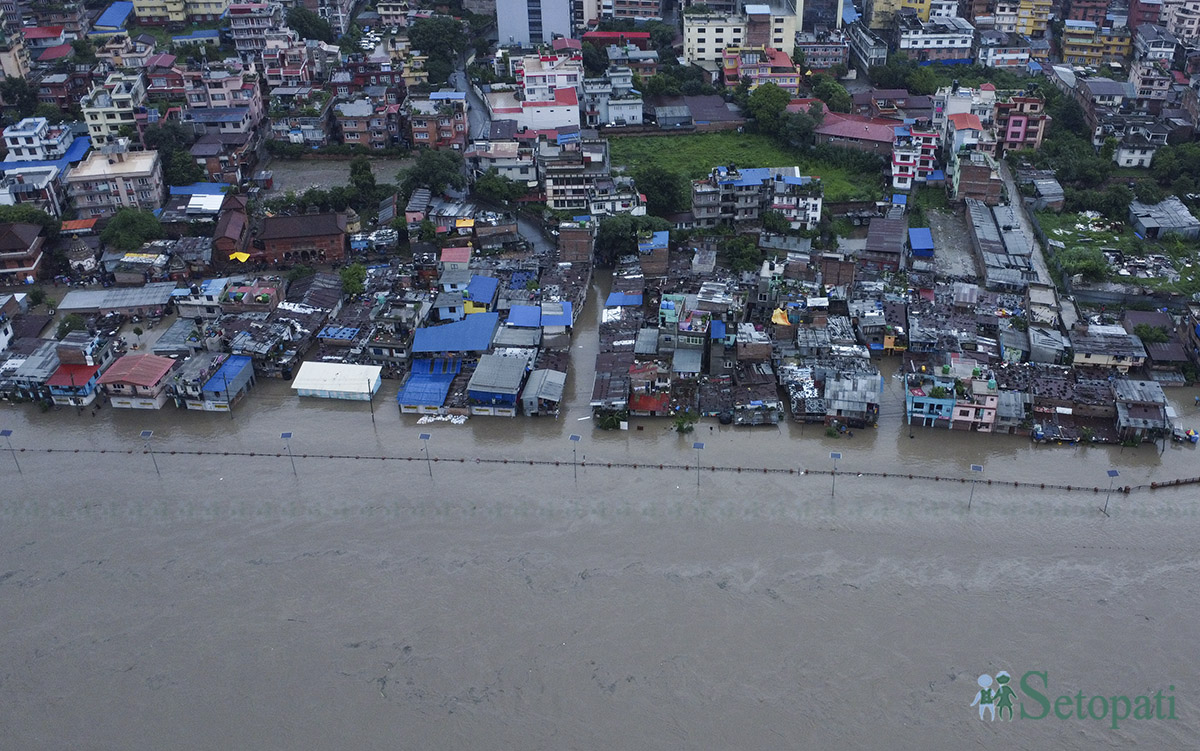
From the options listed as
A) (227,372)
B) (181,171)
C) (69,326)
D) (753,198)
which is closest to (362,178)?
(181,171)

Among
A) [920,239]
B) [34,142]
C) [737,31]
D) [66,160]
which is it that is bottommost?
[920,239]

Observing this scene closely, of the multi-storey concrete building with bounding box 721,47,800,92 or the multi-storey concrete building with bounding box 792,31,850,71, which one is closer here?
the multi-storey concrete building with bounding box 721,47,800,92

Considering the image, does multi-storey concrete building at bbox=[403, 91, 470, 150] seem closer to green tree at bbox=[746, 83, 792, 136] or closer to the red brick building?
the red brick building

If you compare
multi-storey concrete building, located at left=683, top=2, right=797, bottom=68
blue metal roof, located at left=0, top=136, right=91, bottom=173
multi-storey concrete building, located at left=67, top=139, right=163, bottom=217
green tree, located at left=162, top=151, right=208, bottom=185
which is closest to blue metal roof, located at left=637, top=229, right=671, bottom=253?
green tree, located at left=162, top=151, right=208, bottom=185

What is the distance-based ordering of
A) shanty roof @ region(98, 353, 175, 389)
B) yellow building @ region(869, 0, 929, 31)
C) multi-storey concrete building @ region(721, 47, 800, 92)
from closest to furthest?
shanty roof @ region(98, 353, 175, 389)
multi-storey concrete building @ region(721, 47, 800, 92)
yellow building @ region(869, 0, 929, 31)

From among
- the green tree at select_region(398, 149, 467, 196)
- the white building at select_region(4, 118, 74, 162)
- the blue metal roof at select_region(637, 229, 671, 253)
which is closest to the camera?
the blue metal roof at select_region(637, 229, 671, 253)

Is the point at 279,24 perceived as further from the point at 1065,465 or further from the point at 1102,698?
the point at 1102,698

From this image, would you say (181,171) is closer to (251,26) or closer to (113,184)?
(113,184)
